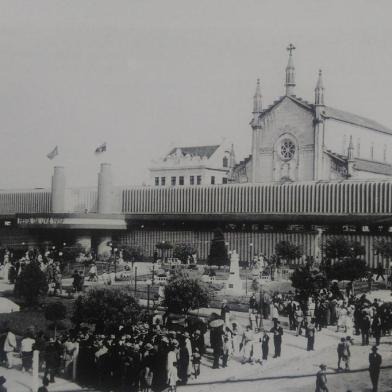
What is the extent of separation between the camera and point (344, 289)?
3722 cm

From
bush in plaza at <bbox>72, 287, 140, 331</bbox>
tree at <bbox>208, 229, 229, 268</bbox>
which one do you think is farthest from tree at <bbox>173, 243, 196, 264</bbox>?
bush in plaza at <bbox>72, 287, 140, 331</bbox>

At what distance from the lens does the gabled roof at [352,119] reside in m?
65.4

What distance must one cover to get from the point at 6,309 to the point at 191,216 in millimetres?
34880

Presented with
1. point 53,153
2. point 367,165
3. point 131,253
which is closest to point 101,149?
point 53,153

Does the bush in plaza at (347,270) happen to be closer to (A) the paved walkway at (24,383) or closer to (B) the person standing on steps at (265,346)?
(B) the person standing on steps at (265,346)

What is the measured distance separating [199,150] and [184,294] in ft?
208

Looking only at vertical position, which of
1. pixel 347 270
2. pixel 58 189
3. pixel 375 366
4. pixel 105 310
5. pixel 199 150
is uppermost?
pixel 199 150

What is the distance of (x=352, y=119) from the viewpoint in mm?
69438

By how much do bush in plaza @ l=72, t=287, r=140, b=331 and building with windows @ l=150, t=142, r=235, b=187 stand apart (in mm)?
63418

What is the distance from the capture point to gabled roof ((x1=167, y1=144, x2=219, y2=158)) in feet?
284

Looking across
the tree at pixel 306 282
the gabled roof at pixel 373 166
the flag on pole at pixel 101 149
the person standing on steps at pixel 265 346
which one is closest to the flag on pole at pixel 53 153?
the flag on pole at pixel 101 149

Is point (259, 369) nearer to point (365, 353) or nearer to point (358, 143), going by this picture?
point (365, 353)

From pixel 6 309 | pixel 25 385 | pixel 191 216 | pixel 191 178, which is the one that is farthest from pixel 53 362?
pixel 191 178

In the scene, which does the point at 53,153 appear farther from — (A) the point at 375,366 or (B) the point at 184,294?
(A) the point at 375,366
